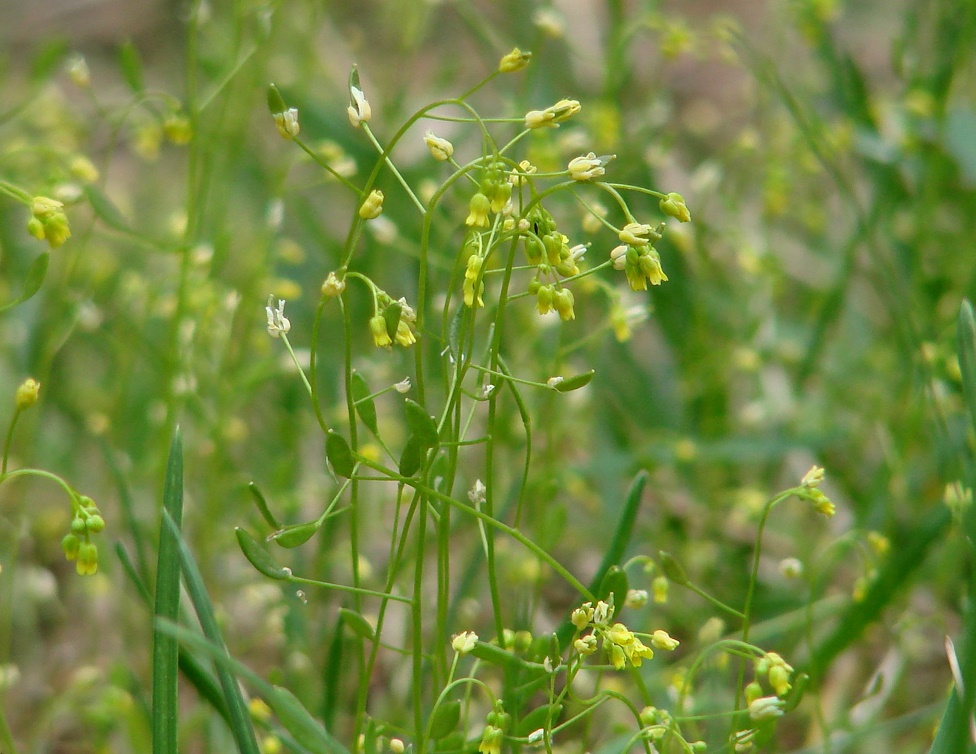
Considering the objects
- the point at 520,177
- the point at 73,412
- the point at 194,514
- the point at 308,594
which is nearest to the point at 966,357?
the point at 520,177

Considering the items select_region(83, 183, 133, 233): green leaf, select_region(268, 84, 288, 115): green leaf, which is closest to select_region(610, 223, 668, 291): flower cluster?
select_region(268, 84, 288, 115): green leaf

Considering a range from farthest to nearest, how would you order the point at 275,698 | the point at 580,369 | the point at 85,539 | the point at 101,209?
the point at 580,369
the point at 101,209
the point at 85,539
the point at 275,698

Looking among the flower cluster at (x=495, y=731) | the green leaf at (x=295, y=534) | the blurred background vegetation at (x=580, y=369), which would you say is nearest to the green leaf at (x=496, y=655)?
the flower cluster at (x=495, y=731)

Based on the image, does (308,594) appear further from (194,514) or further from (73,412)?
(73,412)

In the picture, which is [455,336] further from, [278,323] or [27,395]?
[27,395]

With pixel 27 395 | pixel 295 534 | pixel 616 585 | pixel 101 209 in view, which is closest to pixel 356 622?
pixel 295 534

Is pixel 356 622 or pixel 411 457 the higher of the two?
pixel 411 457
